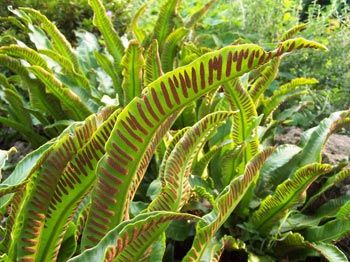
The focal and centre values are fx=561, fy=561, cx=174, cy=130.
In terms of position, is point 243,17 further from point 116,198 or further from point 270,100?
point 116,198

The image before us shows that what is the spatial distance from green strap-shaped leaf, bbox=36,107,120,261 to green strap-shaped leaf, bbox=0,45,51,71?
144 centimetres

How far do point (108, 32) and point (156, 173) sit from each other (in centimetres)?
106

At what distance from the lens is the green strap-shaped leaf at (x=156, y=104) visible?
4.52ft

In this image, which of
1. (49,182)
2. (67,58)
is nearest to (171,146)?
(49,182)

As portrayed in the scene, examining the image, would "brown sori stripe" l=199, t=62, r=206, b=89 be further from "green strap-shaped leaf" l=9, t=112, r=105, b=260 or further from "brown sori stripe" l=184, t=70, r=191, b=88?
"green strap-shaped leaf" l=9, t=112, r=105, b=260

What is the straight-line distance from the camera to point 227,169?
263 centimetres

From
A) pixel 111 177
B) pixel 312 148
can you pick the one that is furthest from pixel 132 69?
pixel 111 177

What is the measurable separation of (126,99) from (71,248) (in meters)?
1.23

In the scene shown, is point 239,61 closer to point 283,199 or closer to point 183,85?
point 183,85

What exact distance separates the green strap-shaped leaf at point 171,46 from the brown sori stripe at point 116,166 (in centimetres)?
192

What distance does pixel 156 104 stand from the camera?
1428mm

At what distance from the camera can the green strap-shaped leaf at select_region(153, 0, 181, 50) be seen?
354 centimetres

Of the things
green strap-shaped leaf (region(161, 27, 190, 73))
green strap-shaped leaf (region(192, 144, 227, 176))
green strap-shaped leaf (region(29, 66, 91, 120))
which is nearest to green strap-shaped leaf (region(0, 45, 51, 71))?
green strap-shaped leaf (region(29, 66, 91, 120))

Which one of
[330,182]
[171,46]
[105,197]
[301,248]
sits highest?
[105,197]
